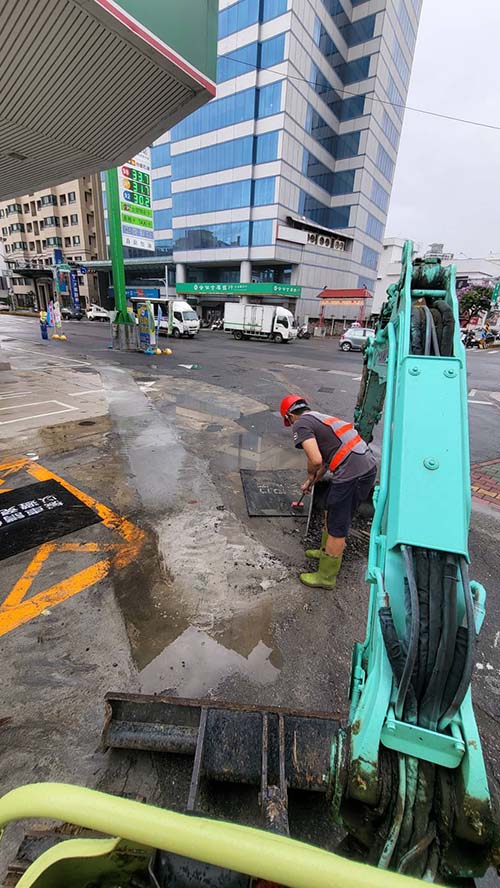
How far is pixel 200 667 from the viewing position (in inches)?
102

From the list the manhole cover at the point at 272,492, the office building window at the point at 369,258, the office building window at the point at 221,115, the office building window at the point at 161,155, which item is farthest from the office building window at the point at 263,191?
the manhole cover at the point at 272,492

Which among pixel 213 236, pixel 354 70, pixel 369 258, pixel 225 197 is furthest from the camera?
pixel 369 258

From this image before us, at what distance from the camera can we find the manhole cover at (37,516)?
3830 millimetres

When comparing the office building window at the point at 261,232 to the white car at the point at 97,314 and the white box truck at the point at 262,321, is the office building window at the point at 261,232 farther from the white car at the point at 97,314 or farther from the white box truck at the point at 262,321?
the white car at the point at 97,314

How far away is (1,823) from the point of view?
2.63 ft

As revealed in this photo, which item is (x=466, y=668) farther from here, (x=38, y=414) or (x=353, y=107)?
(x=353, y=107)

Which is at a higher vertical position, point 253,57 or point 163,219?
point 253,57

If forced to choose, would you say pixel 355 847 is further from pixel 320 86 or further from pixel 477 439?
pixel 320 86

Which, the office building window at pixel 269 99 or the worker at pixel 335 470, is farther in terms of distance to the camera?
the office building window at pixel 269 99

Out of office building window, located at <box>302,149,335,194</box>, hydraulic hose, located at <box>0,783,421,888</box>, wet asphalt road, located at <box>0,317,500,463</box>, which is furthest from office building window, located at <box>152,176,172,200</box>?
hydraulic hose, located at <box>0,783,421,888</box>

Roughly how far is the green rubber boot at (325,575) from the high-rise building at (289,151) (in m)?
33.8

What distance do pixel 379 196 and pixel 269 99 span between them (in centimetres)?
1992

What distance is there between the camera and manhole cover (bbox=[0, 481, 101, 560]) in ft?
12.6

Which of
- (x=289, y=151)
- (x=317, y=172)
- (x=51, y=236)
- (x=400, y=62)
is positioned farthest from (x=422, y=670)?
(x=51, y=236)
